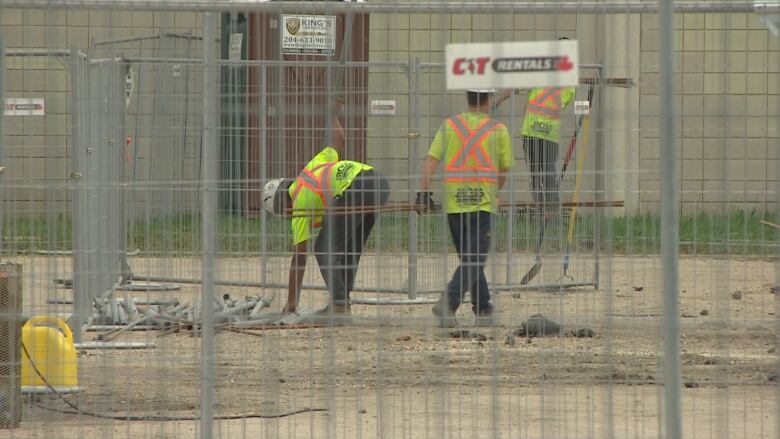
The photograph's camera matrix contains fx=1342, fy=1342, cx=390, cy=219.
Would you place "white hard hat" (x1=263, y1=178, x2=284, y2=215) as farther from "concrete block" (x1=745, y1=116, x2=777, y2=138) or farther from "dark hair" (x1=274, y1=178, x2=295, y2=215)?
"concrete block" (x1=745, y1=116, x2=777, y2=138)

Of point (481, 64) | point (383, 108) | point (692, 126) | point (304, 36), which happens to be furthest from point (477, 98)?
point (304, 36)

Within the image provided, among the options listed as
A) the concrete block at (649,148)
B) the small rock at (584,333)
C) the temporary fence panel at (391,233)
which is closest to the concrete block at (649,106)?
the temporary fence panel at (391,233)

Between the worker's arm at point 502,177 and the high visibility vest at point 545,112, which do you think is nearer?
the worker's arm at point 502,177

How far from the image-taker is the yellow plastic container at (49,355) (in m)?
Result: 7.29

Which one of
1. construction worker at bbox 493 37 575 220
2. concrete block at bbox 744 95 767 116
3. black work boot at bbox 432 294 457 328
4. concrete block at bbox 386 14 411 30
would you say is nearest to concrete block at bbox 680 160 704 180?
concrete block at bbox 744 95 767 116

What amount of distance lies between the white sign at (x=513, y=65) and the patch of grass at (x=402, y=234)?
3.75ft

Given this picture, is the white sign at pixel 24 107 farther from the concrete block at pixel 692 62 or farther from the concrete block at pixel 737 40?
the concrete block at pixel 737 40

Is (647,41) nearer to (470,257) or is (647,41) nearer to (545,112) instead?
(545,112)

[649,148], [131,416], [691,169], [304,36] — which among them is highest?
[304,36]

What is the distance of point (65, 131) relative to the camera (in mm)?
8078

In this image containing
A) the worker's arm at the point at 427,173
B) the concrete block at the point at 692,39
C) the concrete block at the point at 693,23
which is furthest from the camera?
the concrete block at the point at 693,23

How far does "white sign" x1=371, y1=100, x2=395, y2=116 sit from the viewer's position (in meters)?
Result: 6.89

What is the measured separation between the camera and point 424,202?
679cm

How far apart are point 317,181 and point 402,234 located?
2.63ft
